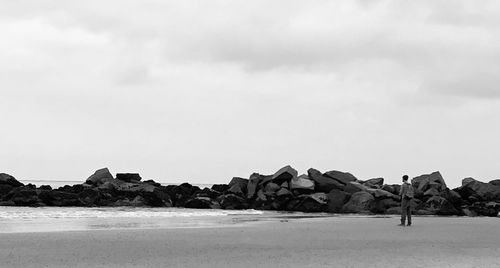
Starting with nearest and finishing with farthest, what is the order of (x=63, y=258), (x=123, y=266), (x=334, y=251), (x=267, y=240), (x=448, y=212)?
(x=123, y=266) < (x=63, y=258) < (x=334, y=251) < (x=267, y=240) < (x=448, y=212)

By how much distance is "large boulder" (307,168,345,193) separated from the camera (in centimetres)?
4178

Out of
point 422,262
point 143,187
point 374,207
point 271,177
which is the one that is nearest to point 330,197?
point 374,207

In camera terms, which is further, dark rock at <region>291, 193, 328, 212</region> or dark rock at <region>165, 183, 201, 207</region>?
dark rock at <region>165, 183, 201, 207</region>

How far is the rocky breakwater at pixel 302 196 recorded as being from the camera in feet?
121

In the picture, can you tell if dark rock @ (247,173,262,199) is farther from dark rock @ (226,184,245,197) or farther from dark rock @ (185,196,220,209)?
dark rock @ (185,196,220,209)

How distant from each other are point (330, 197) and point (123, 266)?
2700cm

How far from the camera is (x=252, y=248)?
48.6ft

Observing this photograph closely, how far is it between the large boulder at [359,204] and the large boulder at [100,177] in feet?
75.5

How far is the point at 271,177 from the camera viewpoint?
43.6 m

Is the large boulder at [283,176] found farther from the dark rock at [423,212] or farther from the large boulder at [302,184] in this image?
the dark rock at [423,212]

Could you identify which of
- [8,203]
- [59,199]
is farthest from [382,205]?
[8,203]

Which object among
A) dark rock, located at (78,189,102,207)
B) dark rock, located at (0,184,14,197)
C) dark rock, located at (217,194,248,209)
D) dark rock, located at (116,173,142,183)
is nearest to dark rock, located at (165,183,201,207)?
dark rock, located at (116,173,142,183)

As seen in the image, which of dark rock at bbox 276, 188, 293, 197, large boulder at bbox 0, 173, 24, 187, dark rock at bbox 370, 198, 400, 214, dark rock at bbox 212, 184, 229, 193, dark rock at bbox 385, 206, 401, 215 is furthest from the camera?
dark rock at bbox 212, 184, 229, 193

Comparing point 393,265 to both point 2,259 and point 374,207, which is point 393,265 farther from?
point 374,207
